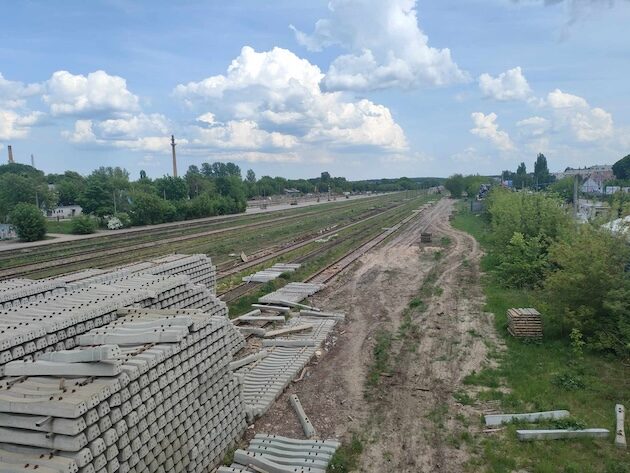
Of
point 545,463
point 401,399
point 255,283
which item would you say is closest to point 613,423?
point 545,463

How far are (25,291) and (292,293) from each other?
11410 millimetres

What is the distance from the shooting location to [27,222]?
43.2 meters

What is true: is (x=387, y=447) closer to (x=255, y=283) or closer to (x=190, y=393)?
(x=190, y=393)

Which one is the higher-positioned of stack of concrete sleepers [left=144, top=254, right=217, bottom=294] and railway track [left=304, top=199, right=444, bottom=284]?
stack of concrete sleepers [left=144, top=254, right=217, bottom=294]

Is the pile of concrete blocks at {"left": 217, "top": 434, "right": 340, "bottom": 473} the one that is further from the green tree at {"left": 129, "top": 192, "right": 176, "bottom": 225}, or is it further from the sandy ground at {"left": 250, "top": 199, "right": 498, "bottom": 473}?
the green tree at {"left": 129, "top": 192, "right": 176, "bottom": 225}

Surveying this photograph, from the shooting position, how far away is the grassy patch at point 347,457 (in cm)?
862

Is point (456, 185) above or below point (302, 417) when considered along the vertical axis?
above

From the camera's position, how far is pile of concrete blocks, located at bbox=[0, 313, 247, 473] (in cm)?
631

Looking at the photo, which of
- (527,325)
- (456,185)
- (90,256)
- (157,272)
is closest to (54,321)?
(157,272)

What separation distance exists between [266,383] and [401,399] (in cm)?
318

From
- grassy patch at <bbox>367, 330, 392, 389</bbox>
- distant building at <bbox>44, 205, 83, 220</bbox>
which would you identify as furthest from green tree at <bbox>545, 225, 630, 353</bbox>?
distant building at <bbox>44, 205, 83, 220</bbox>

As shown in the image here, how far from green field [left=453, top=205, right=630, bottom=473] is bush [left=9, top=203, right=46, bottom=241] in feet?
134

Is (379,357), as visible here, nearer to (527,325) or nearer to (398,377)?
(398,377)

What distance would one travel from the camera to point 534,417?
10.2 meters
